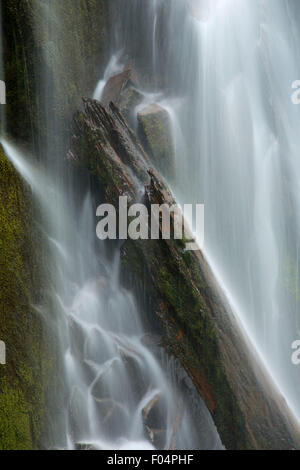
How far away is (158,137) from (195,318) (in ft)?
12.1

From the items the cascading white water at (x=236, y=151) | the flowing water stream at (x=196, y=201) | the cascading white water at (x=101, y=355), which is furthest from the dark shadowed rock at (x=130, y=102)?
the cascading white water at (x=101, y=355)

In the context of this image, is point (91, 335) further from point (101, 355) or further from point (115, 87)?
point (115, 87)

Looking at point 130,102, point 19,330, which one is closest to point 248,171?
point 130,102

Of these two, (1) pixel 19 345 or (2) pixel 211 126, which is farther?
(2) pixel 211 126

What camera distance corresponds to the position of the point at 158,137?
7.78 meters

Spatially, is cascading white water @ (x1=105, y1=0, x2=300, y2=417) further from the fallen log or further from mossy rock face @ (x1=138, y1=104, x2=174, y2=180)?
the fallen log

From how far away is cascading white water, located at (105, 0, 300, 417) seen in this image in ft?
25.9

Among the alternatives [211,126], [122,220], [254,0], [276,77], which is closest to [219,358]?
[122,220]

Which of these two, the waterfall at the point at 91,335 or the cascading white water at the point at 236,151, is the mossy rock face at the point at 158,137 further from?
the waterfall at the point at 91,335

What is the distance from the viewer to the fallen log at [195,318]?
562cm

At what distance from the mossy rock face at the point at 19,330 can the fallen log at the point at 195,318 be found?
1.59 m

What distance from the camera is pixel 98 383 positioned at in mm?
6152

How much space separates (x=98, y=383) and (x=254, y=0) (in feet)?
27.8

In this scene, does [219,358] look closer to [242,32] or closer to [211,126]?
[211,126]
